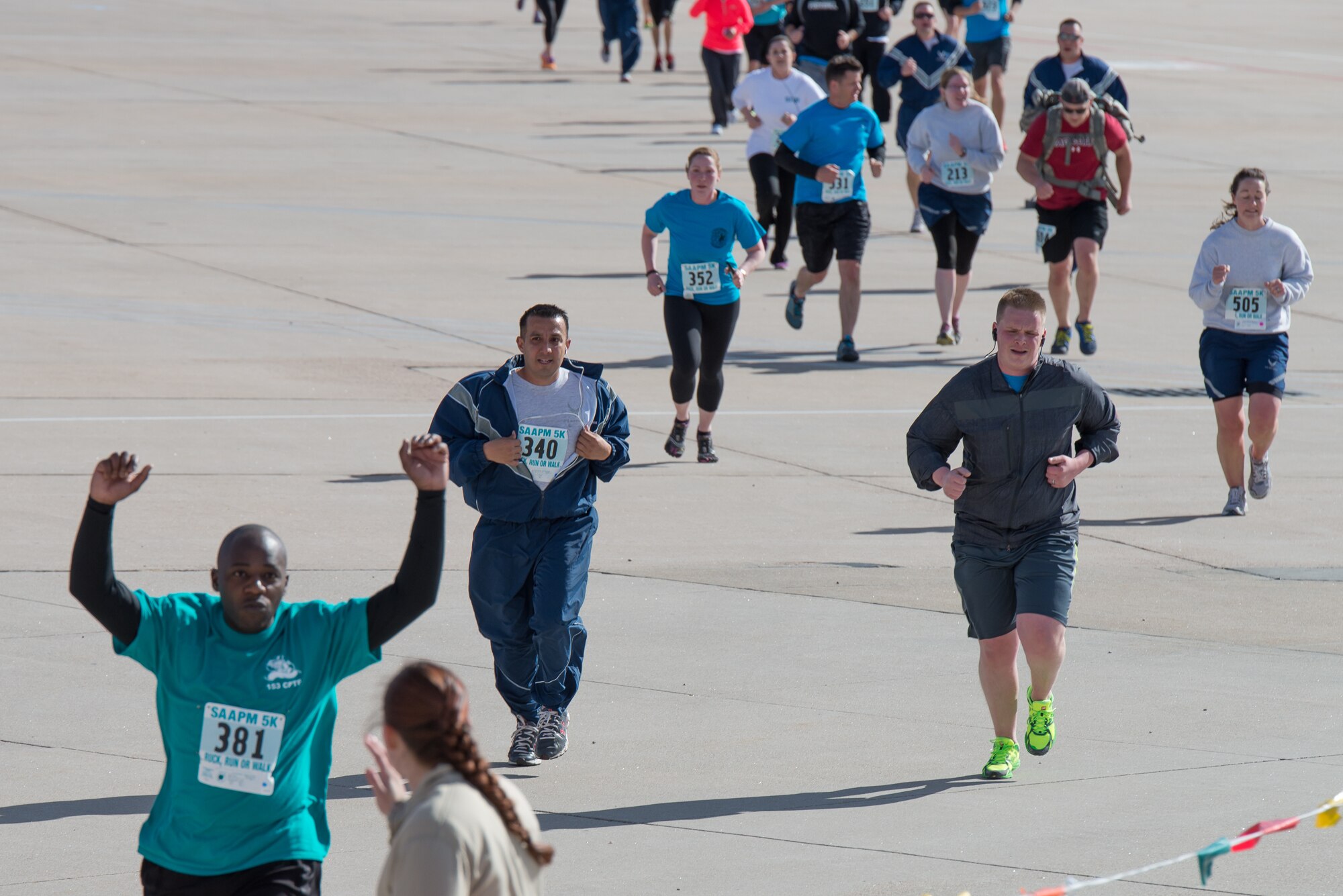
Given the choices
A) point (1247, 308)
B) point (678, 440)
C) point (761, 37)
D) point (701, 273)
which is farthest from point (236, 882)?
point (761, 37)

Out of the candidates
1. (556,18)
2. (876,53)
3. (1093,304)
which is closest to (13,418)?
(1093,304)

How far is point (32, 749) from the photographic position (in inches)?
275

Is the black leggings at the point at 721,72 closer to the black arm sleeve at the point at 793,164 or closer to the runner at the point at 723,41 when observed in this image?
the runner at the point at 723,41

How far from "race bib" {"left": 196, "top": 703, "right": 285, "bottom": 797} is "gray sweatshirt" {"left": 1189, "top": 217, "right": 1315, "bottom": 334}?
24.7 ft

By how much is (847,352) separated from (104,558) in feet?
36.7

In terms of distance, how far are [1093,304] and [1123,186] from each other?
9.88 feet

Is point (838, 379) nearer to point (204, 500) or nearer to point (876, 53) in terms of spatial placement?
point (204, 500)

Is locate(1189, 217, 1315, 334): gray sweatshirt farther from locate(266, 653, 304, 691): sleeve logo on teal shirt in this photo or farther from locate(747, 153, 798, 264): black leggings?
locate(266, 653, 304, 691): sleeve logo on teal shirt

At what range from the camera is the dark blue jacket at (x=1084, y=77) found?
1806cm

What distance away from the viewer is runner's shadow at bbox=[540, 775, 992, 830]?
6504 mm

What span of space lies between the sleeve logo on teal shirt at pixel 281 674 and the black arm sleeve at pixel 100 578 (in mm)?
335

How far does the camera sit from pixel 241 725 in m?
4.47

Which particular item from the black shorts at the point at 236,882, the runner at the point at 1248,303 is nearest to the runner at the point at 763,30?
the runner at the point at 1248,303

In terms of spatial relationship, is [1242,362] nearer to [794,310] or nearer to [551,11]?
[794,310]
